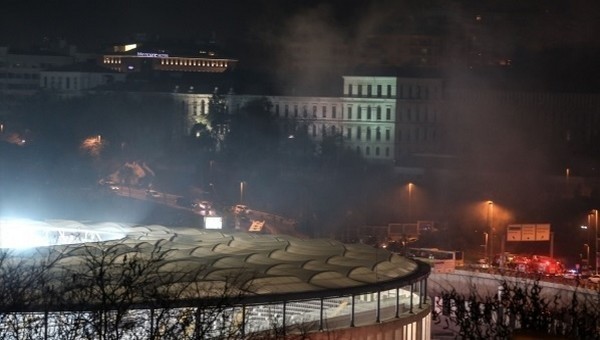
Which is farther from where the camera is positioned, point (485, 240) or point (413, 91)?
point (413, 91)

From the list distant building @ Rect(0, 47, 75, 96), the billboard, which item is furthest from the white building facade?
the billboard

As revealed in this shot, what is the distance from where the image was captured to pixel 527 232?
40.3m

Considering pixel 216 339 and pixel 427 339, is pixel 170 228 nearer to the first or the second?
pixel 427 339

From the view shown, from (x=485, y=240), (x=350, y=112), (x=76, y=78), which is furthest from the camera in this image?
(x=76, y=78)

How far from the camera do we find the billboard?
40094 mm

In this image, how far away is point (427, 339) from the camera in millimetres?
→ 24516

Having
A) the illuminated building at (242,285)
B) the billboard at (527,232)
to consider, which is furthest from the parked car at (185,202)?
the illuminated building at (242,285)

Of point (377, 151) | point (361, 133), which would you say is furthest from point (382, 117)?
point (377, 151)

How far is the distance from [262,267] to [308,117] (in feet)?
150

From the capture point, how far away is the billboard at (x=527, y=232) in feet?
132

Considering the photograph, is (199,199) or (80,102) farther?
(80,102)

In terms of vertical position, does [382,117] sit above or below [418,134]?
above

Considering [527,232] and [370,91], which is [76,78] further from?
[527,232]

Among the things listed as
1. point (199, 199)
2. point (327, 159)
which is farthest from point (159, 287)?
point (327, 159)
